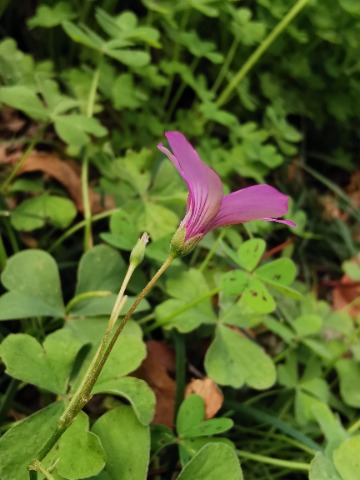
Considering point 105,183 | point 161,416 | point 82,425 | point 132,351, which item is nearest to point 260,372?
point 161,416

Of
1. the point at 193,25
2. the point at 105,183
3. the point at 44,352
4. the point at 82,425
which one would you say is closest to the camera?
the point at 82,425

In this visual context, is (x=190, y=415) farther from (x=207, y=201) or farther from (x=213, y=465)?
(x=207, y=201)

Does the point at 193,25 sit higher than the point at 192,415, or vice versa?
the point at 193,25

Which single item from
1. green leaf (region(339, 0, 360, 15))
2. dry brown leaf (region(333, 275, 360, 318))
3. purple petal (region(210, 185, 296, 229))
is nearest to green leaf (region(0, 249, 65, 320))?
purple petal (region(210, 185, 296, 229))

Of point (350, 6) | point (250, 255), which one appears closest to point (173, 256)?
point (250, 255)

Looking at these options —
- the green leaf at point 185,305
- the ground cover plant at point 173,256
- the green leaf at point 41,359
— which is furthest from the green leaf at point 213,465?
the green leaf at point 185,305

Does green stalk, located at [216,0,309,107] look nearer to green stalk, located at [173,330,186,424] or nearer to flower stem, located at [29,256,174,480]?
green stalk, located at [173,330,186,424]

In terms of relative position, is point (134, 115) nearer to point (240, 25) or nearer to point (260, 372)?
point (240, 25)
